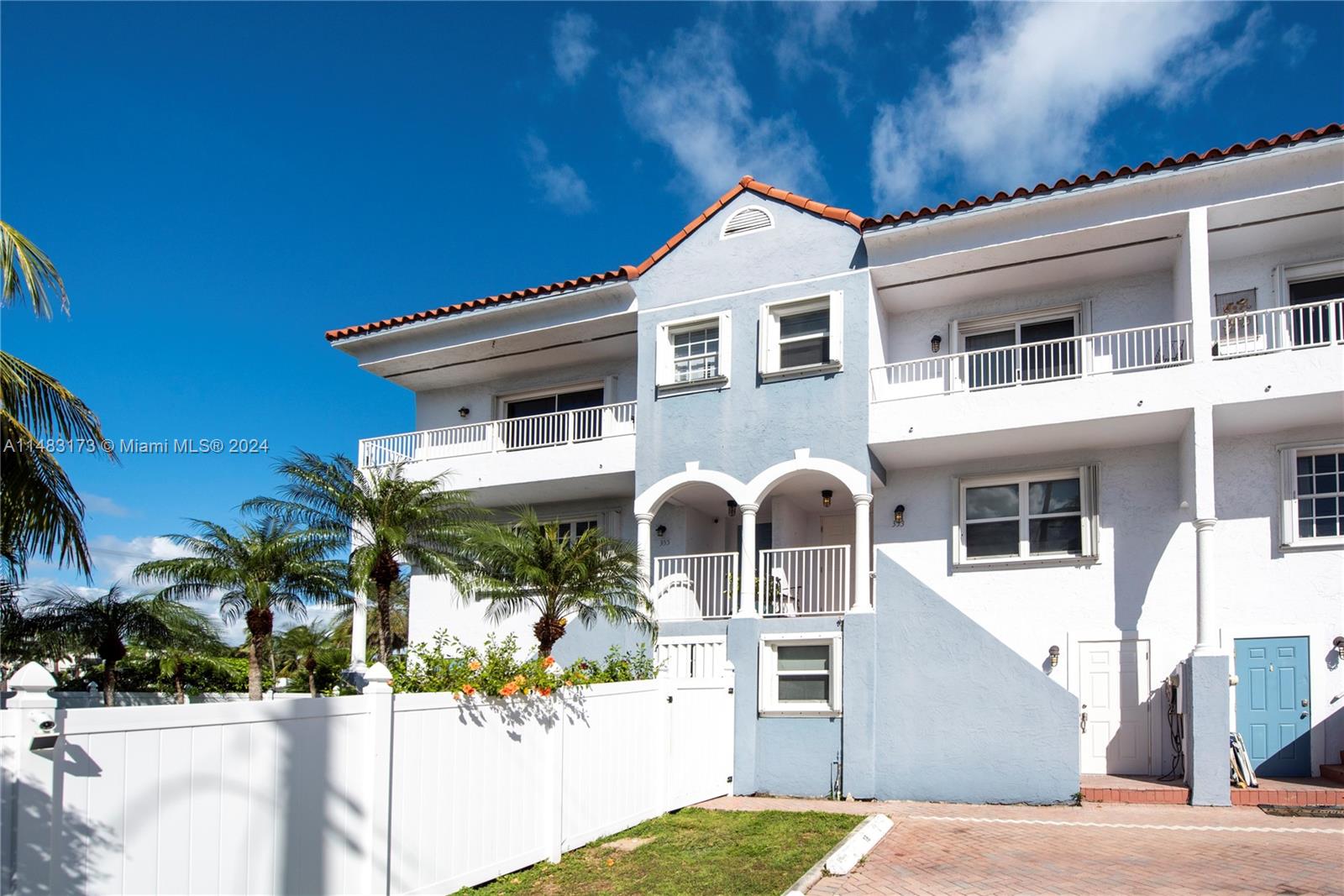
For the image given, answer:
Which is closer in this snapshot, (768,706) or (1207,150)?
(1207,150)

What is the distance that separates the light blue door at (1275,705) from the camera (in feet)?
48.2

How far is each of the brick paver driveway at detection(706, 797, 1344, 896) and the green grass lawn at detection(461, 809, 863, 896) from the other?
637mm

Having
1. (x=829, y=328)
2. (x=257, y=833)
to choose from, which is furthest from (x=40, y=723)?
(x=829, y=328)

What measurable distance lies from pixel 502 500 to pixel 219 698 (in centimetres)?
822

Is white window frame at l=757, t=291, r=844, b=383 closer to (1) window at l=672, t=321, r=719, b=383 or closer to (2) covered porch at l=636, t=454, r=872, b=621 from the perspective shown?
(1) window at l=672, t=321, r=719, b=383

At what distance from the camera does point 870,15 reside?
16.9 m

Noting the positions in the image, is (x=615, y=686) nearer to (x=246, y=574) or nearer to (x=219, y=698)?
(x=246, y=574)

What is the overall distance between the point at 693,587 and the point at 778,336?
452 centimetres

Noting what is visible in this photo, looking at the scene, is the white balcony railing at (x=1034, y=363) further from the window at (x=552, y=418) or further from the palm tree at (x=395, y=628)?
the palm tree at (x=395, y=628)

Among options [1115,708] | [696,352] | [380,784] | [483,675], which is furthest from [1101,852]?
[696,352]

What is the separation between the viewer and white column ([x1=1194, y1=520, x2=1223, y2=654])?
13938mm

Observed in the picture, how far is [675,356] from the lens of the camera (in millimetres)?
18766

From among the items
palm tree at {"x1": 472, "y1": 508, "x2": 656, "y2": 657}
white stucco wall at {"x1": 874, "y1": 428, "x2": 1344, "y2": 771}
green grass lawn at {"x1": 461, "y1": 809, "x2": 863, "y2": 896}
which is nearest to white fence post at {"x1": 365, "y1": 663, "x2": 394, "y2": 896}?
green grass lawn at {"x1": 461, "y1": 809, "x2": 863, "y2": 896}

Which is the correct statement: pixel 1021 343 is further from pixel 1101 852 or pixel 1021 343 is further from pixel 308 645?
pixel 308 645
